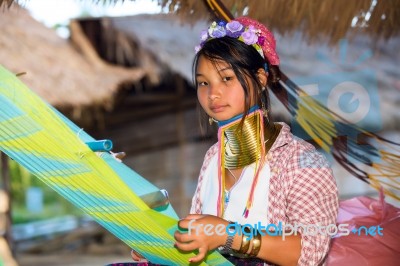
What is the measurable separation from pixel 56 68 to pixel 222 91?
461 centimetres

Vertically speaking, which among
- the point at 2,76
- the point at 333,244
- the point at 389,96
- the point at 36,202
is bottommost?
the point at 36,202

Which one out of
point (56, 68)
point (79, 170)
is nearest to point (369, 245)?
point (79, 170)

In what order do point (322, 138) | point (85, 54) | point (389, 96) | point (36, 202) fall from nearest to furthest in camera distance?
1. point (322, 138)
2. point (85, 54)
3. point (389, 96)
4. point (36, 202)

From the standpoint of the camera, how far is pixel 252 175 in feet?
5.56

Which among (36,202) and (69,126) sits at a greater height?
(69,126)

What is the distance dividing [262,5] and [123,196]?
5.34ft

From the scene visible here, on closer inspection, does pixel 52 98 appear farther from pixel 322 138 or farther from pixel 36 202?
pixel 36 202

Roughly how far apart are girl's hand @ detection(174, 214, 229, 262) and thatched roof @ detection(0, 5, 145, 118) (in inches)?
160

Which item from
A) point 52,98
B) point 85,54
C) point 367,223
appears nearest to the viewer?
point 367,223

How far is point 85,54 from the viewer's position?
666cm

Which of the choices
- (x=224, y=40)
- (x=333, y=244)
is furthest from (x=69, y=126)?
(x=333, y=244)

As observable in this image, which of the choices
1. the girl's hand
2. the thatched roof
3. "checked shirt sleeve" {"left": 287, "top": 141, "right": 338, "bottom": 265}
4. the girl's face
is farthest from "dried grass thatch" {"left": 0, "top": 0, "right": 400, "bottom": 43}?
the thatched roof

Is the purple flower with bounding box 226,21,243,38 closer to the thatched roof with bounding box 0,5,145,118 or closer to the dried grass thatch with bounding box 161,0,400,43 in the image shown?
the dried grass thatch with bounding box 161,0,400,43

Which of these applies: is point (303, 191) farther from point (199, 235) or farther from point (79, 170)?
point (79, 170)
